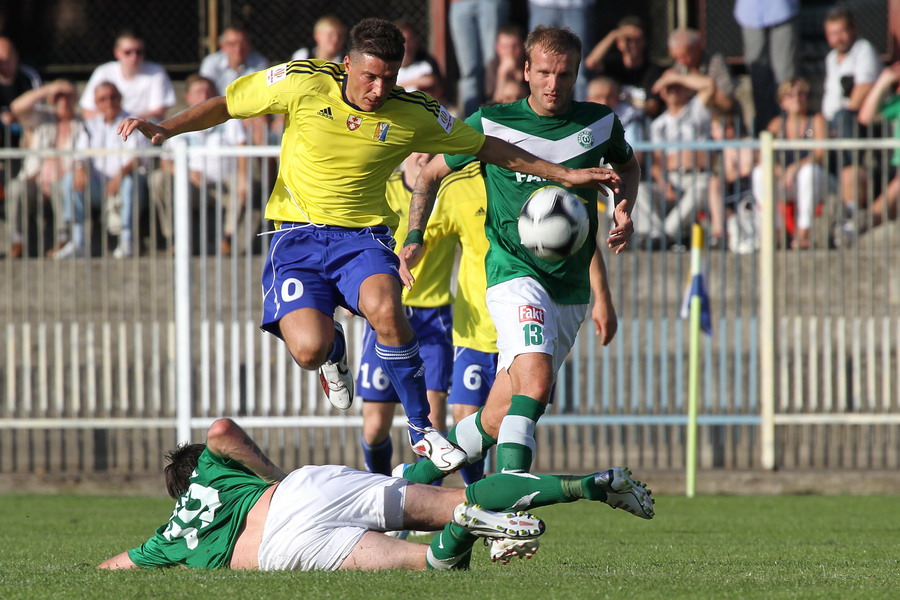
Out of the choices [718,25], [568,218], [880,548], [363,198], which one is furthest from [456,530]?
[718,25]

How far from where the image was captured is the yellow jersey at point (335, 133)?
7.07 metres

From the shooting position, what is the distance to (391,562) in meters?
5.47

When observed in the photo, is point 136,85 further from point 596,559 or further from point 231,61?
point 596,559

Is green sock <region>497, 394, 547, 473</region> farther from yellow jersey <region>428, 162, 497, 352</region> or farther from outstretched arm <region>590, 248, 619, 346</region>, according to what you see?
yellow jersey <region>428, 162, 497, 352</region>

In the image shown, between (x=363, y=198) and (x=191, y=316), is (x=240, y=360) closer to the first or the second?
(x=191, y=316)

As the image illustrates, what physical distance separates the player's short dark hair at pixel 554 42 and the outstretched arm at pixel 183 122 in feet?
5.67

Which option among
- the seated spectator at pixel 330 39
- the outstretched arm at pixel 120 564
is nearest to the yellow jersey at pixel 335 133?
the outstretched arm at pixel 120 564

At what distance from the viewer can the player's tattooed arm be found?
18.1 ft

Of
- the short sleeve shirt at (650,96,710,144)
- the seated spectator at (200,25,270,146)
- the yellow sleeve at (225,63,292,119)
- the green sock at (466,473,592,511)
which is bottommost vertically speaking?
the green sock at (466,473,592,511)

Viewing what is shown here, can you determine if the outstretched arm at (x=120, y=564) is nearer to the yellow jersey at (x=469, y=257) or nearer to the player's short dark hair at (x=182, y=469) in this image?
the player's short dark hair at (x=182, y=469)

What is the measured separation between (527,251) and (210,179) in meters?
6.17

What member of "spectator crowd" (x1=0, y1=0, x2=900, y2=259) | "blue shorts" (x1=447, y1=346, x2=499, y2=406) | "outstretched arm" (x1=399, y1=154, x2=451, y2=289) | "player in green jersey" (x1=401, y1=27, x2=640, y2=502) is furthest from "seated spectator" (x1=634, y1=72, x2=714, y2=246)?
"outstretched arm" (x1=399, y1=154, x2=451, y2=289)

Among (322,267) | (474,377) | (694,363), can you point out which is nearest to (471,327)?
(474,377)

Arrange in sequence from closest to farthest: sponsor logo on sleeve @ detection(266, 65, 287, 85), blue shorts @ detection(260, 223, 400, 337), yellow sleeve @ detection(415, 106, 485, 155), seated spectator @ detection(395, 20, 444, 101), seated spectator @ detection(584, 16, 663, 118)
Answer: yellow sleeve @ detection(415, 106, 485, 155) → blue shorts @ detection(260, 223, 400, 337) → sponsor logo on sleeve @ detection(266, 65, 287, 85) → seated spectator @ detection(395, 20, 444, 101) → seated spectator @ detection(584, 16, 663, 118)
